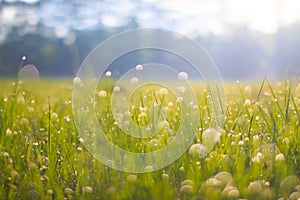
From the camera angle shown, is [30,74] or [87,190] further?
[30,74]

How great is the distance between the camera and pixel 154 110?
2.49 meters

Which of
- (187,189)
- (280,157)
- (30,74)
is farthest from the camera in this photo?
(30,74)

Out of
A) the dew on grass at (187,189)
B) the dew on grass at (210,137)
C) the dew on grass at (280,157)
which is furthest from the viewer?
the dew on grass at (210,137)

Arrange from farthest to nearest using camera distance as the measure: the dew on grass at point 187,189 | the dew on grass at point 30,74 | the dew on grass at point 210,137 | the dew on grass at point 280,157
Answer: the dew on grass at point 30,74
the dew on grass at point 210,137
the dew on grass at point 280,157
the dew on grass at point 187,189

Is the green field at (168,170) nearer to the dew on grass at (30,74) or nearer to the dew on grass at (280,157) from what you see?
the dew on grass at (280,157)

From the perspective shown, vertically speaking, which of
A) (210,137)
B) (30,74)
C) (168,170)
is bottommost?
(168,170)

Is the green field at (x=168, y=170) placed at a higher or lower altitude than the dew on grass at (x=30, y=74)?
lower

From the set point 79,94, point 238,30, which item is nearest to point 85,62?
point 79,94

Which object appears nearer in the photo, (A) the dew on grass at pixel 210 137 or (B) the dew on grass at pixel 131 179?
(B) the dew on grass at pixel 131 179

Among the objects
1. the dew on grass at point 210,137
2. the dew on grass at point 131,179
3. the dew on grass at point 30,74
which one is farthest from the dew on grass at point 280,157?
the dew on grass at point 30,74

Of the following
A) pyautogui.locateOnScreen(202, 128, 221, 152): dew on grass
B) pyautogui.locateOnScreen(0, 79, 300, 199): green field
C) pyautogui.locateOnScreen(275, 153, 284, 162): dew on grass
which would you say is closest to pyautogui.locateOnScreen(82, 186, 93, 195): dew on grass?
pyautogui.locateOnScreen(0, 79, 300, 199): green field

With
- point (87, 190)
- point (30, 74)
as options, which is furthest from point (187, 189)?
point (30, 74)

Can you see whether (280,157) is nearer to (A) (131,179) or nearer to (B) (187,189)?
(B) (187,189)

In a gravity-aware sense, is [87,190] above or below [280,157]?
below
